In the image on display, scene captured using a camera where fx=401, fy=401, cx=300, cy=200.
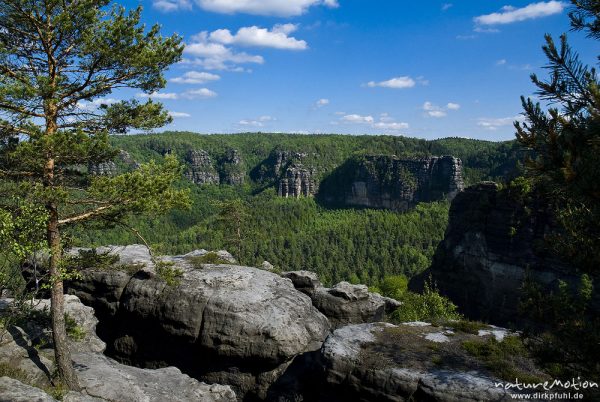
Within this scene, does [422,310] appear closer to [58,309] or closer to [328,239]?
[58,309]

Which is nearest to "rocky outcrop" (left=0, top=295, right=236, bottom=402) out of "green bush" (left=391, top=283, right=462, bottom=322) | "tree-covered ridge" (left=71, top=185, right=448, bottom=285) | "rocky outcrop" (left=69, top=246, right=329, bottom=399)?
"rocky outcrop" (left=69, top=246, right=329, bottom=399)

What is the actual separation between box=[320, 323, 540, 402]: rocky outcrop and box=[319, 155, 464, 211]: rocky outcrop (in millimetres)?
140108

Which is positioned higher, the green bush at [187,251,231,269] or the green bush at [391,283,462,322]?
the green bush at [187,251,231,269]

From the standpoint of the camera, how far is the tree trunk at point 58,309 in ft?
44.8

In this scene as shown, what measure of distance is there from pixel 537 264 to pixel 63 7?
53500 mm

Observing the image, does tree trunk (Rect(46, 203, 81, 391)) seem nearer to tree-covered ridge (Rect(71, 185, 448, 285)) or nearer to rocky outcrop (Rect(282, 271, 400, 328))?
rocky outcrop (Rect(282, 271, 400, 328))

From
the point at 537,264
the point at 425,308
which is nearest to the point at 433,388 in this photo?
the point at 425,308

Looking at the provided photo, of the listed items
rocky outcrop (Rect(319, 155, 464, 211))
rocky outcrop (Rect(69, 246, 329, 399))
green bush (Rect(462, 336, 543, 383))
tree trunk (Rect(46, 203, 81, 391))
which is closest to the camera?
tree trunk (Rect(46, 203, 81, 391))

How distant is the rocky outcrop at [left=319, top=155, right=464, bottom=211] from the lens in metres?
158

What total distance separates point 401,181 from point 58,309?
543 ft

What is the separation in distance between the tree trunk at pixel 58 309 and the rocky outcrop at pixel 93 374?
2.43ft

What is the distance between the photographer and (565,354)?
23.0 feet

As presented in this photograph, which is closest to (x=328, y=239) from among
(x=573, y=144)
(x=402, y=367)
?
(x=402, y=367)

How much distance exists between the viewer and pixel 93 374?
16812mm
